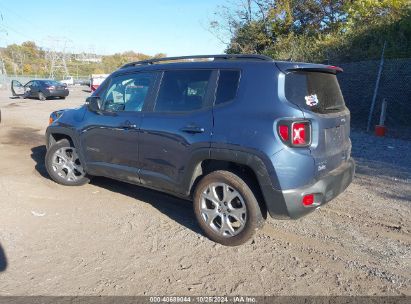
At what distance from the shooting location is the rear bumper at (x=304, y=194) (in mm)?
3469

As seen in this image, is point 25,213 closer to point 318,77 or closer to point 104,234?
point 104,234

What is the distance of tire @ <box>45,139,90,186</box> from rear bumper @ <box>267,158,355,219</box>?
3347 mm

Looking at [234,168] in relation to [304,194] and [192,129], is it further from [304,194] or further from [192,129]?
[304,194]

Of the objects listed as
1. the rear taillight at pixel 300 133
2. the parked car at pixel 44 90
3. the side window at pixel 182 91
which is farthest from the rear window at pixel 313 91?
the parked car at pixel 44 90

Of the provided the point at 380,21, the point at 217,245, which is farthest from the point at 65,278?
the point at 380,21

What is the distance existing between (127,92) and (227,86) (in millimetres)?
1627

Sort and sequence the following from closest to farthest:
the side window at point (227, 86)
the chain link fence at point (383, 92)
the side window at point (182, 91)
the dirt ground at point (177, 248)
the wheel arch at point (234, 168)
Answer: the dirt ground at point (177, 248) → the wheel arch at point (234, 168) → the side window at point (227, 86) → the side window at point (182, 91) → the chain link fence at point (383, 92)

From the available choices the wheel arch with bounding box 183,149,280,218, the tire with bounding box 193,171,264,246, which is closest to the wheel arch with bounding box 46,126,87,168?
the wheel arch with bounding box 183,149,280,218

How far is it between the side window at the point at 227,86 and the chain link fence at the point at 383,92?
307 inches

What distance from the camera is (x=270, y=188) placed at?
3514mm

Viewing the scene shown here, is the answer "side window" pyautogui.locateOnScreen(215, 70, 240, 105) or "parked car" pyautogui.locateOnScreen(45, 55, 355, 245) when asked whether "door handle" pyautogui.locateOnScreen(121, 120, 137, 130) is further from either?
"side window" pyautogui.locateOnScreen(215, 70, 240, 105)

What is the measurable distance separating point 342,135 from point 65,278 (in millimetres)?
3165

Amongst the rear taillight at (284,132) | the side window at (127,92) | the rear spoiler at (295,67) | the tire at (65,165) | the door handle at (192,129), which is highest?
the rear spoiler at (295,67)

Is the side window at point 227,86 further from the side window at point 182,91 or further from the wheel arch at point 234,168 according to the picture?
the wheel arch at point 234,168
